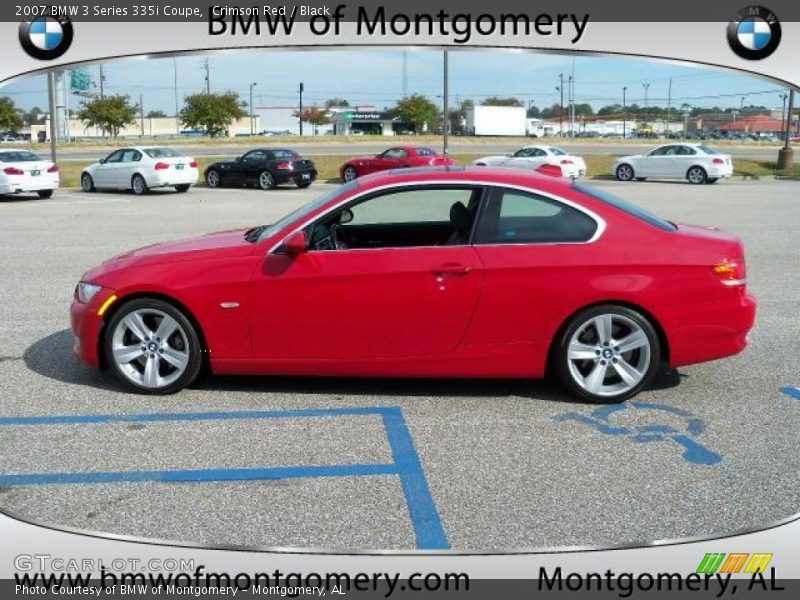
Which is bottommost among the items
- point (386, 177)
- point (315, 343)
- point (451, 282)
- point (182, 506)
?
point (182, 506)

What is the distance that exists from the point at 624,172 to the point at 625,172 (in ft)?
0.15

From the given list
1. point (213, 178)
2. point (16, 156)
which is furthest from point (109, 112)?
point (16, 156)

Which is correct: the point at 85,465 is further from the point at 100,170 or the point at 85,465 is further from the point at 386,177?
the point at 100,170

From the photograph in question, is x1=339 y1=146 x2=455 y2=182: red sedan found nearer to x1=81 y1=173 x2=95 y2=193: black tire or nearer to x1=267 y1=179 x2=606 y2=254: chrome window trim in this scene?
x1=81 y1=173 x2=95 y2=193: black tire

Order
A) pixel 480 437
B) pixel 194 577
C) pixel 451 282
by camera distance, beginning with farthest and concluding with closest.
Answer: pixel 451 282, pixel 480 437, pixel 194 577

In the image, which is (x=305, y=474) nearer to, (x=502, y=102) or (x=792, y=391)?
(x=792, y=391)

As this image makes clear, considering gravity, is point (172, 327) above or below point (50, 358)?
above

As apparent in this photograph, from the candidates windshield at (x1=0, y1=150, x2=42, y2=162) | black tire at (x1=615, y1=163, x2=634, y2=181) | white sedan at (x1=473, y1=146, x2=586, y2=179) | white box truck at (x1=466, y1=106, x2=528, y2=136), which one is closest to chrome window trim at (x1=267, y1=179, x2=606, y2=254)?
windshield at (x1=0, y1=150, x2=42, y2=162)

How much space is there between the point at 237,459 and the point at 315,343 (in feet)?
3.81

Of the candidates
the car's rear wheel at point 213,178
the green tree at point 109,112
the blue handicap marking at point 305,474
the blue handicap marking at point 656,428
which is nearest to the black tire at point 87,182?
the car's rear wheel at point 213,178

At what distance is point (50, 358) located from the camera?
6754 millimetres

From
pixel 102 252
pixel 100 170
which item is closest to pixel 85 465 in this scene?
pixel 102 252

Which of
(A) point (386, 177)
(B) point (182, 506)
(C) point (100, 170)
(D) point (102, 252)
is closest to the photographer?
(B) point (182, 506)

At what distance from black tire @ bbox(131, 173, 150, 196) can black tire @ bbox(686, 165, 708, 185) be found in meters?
19.4
